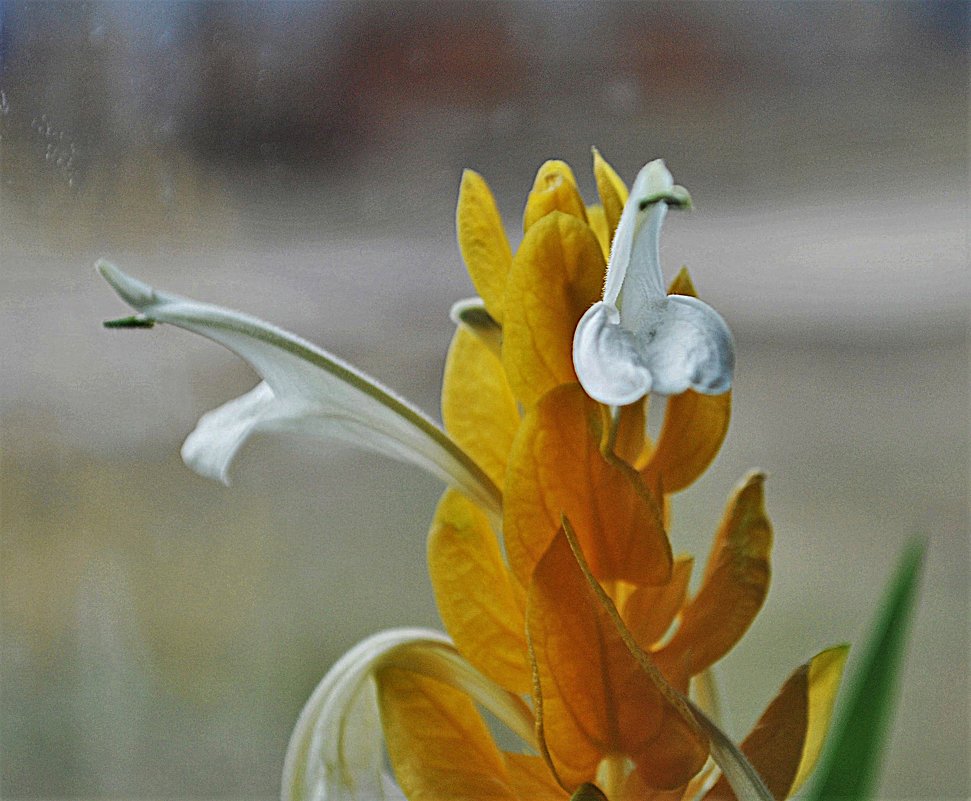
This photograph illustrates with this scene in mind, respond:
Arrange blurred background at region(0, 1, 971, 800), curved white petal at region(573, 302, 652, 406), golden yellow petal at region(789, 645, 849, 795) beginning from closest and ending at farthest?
1. curved white petal at region(573, 302, 652, 406)
2. golden yellow petal at region(789, 645, 849, 795)
3. blurred background at region(0, 1, 971, 800)

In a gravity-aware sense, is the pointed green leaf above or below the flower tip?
below

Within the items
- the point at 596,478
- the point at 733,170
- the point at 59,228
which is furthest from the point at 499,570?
the point at 733,170

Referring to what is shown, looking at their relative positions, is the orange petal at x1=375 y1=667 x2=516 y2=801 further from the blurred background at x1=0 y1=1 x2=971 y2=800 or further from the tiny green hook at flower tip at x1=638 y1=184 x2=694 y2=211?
the blurred background at x1=0 y1=1 x2=971 y2=800

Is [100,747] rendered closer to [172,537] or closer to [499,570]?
[172,537]

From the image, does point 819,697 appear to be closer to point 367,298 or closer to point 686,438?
point 686,438

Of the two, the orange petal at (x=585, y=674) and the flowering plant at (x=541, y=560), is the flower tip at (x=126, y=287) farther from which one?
the orange petal at (x=585, y=674)

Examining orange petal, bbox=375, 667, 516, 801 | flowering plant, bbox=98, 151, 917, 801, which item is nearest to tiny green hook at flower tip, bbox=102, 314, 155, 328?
flowering plant, bbox=98, 151, 917, 801

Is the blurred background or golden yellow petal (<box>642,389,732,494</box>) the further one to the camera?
the blurred background
